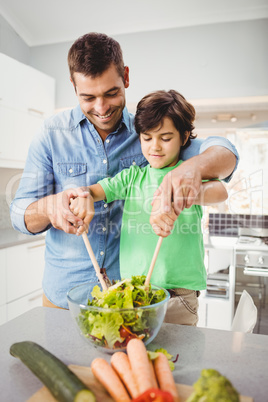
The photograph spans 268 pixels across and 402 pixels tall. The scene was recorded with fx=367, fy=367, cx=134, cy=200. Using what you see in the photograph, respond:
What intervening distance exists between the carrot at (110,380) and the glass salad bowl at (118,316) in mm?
74

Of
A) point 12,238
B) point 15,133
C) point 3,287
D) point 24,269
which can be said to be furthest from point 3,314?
point 15,133

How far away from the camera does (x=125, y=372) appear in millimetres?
684

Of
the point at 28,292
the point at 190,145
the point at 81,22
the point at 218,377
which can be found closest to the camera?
the point at 218,377

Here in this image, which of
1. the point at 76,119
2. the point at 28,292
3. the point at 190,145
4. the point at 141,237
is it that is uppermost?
the point at 76,119

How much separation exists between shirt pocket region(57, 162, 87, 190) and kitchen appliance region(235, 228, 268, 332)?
173 cm

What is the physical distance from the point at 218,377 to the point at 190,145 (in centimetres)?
90

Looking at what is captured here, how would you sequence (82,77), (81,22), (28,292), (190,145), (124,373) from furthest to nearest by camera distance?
(81,22) → (28,292) → (190,145) → (82,77) → (124,373)

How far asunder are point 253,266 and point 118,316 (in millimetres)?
2194

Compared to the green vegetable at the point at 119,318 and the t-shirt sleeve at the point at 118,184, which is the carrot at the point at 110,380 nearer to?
the green vegetable at the point at 119,318

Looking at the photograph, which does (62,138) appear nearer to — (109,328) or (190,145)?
(190,145)

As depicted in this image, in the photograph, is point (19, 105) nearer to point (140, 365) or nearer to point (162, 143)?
point (162, 143)

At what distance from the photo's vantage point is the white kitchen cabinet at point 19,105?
8.91 ft

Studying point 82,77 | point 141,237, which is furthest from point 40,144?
point 141,237

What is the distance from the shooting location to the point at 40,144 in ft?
4.44
